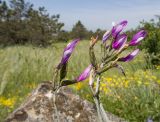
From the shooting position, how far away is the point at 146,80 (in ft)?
25.8

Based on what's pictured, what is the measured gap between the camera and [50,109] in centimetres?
377

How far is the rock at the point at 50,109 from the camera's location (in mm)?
3719

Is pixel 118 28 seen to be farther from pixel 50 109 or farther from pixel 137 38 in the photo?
pixel 50 109

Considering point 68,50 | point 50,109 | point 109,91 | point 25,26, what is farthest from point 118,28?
point 25,26

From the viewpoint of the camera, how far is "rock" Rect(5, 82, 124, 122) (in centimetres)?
372

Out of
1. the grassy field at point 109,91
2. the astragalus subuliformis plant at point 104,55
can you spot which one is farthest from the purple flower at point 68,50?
the grassy field at point 109,91

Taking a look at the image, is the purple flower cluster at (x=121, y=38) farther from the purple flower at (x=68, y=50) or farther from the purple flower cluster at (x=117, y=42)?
the purple flower at (x=68, y=50)

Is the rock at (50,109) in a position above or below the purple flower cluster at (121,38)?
below

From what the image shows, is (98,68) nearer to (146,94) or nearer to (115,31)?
(115,31)

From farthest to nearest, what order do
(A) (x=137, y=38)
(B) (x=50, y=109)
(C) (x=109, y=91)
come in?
(C) (x=109, y=91) < (B) (x=50, y=109) < (A) (x=137, y=38)

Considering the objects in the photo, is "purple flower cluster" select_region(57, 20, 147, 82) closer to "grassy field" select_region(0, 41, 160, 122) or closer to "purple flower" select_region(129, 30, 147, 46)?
"purple flower" select_region(129, 30, 147, 46)

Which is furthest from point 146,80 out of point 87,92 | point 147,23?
point 147,23

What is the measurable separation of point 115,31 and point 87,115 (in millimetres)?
2409

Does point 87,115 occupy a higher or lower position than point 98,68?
lower
